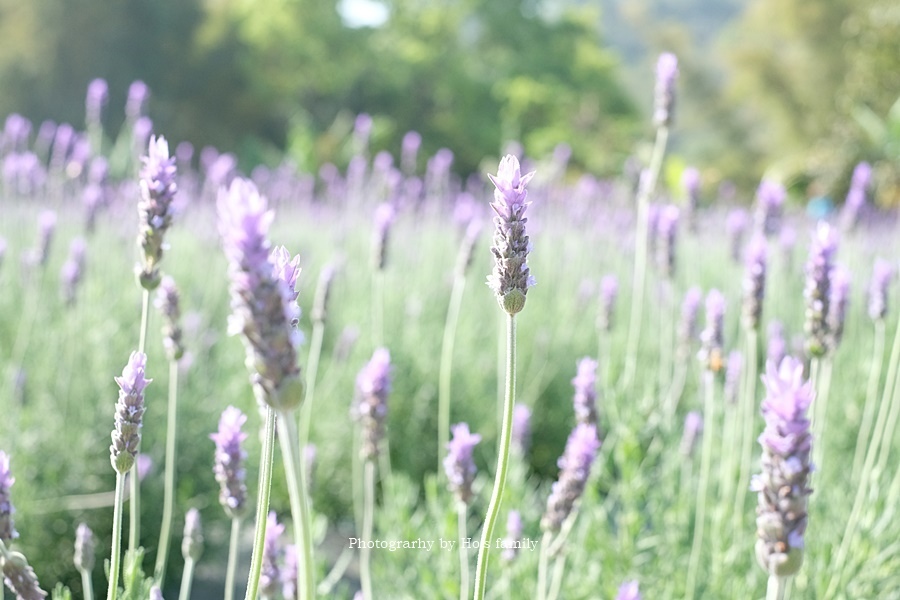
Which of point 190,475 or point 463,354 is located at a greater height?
point 463,354

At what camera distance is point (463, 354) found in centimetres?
389

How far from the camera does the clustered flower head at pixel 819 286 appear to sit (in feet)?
4.64

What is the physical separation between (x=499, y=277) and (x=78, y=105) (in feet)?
68.2

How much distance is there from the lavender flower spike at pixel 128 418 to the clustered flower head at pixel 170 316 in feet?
1.43

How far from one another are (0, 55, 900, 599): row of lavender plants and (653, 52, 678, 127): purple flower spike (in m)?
0.01

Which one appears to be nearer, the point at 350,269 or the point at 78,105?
the point at 350,269

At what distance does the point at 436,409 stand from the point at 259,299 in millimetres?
3064

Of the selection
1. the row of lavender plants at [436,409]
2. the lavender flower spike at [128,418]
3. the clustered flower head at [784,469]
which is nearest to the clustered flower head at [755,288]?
the row of lavender plants at [436,409]

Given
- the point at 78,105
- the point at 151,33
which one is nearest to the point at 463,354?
the point at 78,105

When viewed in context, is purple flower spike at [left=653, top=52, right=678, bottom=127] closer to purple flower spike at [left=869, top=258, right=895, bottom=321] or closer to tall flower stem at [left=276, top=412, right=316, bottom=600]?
purple flower spike at [left=869, top=258, right=895, bottom=321]

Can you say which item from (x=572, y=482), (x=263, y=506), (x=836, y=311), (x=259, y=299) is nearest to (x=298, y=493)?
(x=259, y=299)

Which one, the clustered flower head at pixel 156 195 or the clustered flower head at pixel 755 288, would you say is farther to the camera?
the clustered flower head at pixel 755 288

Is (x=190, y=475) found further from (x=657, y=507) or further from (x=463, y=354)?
(x=657, y=507)

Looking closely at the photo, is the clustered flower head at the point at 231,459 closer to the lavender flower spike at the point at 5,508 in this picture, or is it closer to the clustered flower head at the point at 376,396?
the lavender flower spike at the point at 5,508
